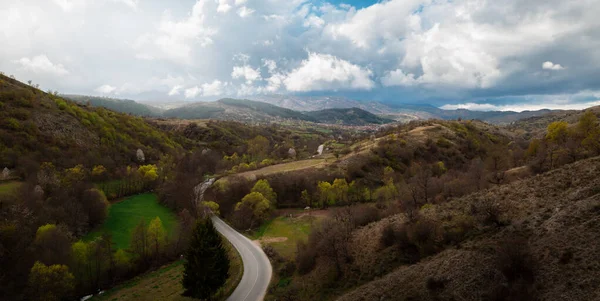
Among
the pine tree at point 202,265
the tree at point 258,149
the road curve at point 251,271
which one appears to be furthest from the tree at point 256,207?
the tree at point 258,149

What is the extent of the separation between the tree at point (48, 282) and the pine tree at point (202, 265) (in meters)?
15.9

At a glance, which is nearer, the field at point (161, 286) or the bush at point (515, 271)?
the bush at point (515, 271)

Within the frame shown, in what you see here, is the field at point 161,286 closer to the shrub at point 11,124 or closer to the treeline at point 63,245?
the treeline at point 63,245

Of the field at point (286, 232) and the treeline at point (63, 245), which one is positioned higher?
the treeline at point (63, 245)

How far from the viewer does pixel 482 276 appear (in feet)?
70.4

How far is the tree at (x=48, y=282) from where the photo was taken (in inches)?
1347

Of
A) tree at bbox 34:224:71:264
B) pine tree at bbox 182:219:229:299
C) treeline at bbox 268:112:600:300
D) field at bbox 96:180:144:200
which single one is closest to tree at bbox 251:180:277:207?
treeline at bbox 268:112:600:300

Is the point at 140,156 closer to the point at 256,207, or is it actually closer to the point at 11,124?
the point at 11,124

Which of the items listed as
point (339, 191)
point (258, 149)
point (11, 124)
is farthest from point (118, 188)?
point (258, 149)

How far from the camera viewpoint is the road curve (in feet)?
117

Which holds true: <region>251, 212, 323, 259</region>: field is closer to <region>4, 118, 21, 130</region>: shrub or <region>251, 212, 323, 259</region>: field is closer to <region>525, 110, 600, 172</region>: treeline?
<region>525, 110, 600, 172</region>: treeline

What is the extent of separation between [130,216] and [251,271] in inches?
1608

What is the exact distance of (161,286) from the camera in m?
41.6

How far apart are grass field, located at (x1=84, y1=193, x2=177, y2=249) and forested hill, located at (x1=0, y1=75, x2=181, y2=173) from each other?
78.6 ft
